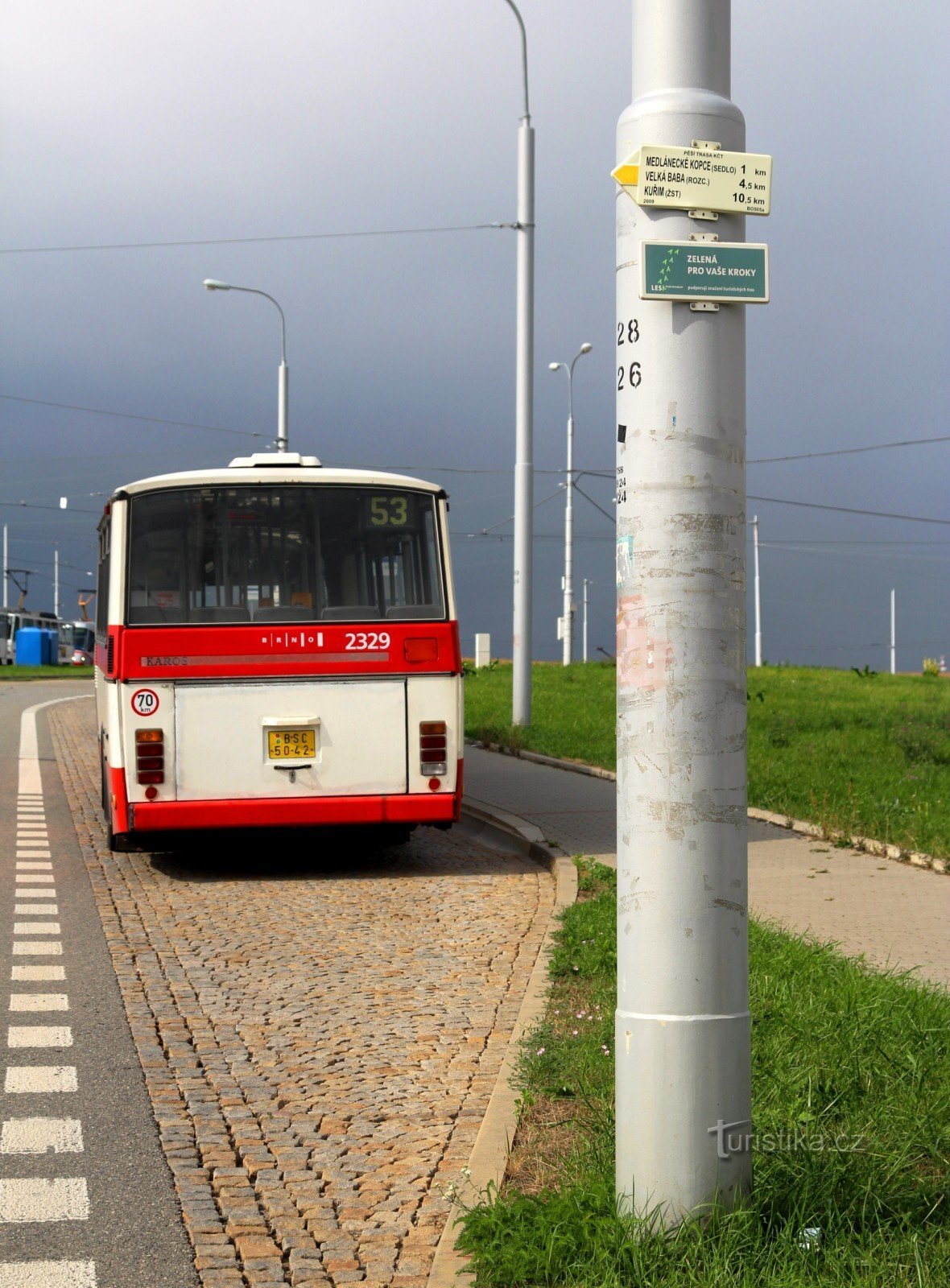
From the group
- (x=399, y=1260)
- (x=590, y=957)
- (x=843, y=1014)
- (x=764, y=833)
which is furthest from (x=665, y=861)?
(x=764, y=833)

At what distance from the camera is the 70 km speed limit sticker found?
1095 centimetres

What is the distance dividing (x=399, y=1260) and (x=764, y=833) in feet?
28.5

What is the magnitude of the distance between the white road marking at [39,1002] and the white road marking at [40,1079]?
94 centimetres

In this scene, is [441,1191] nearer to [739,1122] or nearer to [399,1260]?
[399,1260]

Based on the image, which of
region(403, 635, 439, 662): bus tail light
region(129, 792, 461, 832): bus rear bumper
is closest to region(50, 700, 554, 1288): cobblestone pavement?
region(129, 792, 461, 832): bus rear bumper

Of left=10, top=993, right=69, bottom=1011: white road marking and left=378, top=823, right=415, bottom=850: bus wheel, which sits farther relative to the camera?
left=378, top=823, right=415, bottom=850: bus wheel

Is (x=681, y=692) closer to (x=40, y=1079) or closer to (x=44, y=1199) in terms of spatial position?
(x=44, y=1199)

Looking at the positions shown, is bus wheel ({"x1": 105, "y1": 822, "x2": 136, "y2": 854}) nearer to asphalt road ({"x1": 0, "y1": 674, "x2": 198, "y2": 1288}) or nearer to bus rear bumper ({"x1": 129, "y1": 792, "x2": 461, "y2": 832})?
bus rear bumper ({"x1": 129, "y1": 792, "x2": 461, "y2": 832})

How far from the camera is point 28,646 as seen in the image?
7619 centimetres

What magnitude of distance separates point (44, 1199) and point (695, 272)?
3344 millimetres

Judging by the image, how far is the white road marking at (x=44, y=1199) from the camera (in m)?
4.64

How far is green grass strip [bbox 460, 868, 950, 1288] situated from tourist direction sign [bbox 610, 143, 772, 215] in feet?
8.47

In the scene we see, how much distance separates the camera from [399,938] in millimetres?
8898

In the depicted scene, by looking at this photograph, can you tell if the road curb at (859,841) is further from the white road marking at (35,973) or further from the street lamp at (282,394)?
the street lamp at (282,394)
